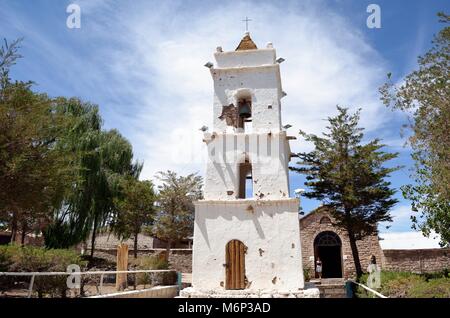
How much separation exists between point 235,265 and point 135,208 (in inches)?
475

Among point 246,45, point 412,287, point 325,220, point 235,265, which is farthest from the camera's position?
point 325,220

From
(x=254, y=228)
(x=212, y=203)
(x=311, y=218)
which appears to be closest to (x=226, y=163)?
(x=212, y=203)

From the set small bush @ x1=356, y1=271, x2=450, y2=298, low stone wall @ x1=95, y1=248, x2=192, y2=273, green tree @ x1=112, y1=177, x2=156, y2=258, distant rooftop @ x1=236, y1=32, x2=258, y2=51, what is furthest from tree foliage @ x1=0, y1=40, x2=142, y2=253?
small bush @ x1=356, y1=271, x2=450, y2=298

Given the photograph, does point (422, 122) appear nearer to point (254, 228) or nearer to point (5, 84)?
point (254, 228)

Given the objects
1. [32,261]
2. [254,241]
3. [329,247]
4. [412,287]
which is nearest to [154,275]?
[32,261]

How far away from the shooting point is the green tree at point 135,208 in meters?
22.5

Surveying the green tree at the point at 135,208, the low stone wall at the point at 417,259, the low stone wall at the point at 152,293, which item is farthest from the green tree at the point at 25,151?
the low stone wall at the point at 417,259

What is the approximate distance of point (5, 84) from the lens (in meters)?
11.3

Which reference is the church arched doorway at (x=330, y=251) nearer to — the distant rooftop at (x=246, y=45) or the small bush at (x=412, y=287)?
the small bush at (x=412, y=287)

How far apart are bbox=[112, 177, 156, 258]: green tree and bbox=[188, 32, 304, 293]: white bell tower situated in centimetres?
1000

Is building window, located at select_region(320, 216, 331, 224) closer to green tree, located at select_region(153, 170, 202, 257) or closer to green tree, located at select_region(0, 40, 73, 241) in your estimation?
green tree, located at select_region(153, 170, 202, 257)

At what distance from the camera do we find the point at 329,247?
24516 millimetres

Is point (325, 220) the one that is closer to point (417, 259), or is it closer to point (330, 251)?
point (330, 251)
